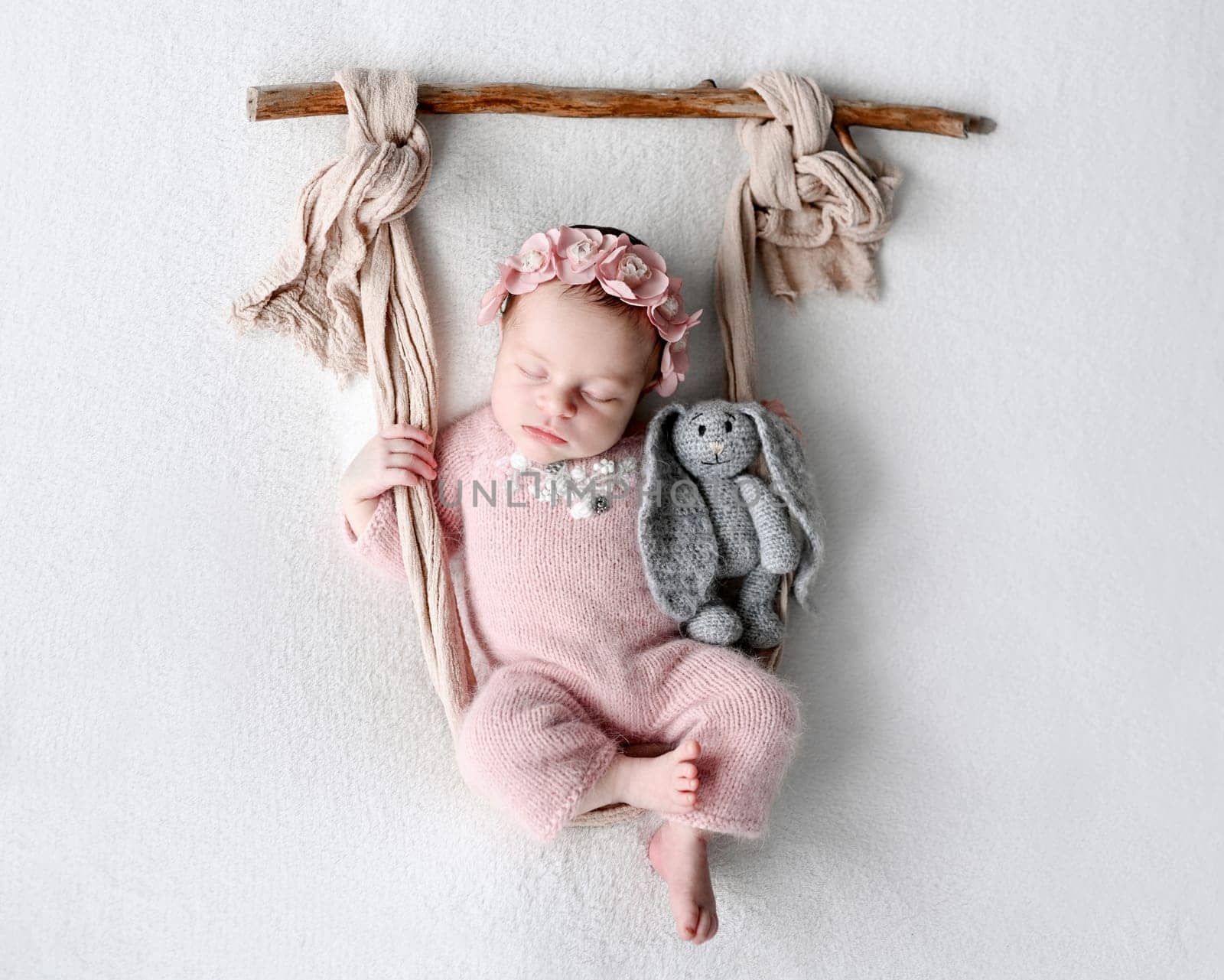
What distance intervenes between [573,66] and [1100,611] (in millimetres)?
1098

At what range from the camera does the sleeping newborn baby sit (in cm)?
117

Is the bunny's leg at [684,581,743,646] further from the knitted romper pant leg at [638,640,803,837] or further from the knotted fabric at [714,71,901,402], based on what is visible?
the knotted fabric at [714,71,901,402]

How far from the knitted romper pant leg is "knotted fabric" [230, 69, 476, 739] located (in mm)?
256

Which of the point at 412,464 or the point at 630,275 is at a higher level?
the point at 630,275

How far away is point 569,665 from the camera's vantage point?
4.10ft

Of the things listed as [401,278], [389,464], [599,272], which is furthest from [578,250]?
[389,464]

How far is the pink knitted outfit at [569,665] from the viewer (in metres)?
1.17

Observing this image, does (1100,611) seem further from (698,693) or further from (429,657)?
(429,657)

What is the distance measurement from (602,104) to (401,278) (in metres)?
0.36

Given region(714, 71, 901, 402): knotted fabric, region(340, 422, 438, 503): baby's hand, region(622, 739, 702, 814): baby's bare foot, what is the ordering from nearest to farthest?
region(622, 739, 702, 814): baby's bare foot, region(340, 422, 438, 503): baby's hand, region(714, 71, 901, 402): knotted fabric

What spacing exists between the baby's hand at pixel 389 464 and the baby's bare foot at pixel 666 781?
0.44 meters

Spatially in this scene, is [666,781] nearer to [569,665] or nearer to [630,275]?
[569,665]

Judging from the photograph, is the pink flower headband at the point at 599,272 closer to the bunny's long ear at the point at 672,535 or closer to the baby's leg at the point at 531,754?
the bunny's long ear at the point at 672,535

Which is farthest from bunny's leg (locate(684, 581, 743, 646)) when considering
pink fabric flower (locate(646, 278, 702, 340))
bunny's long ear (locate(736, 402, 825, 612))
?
pink fabric flower (locate(646, 278, 702, 340))
